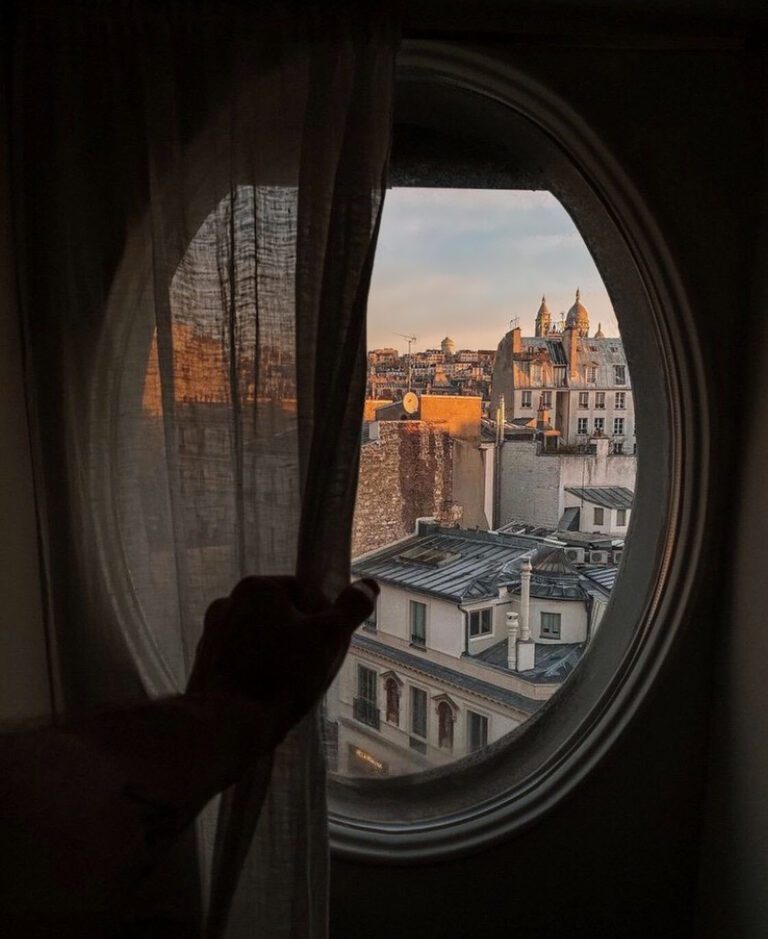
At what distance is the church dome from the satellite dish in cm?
32

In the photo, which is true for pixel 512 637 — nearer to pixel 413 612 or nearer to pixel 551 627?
pixel 551 627

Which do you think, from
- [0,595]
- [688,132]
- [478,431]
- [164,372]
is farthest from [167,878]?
[688,132]

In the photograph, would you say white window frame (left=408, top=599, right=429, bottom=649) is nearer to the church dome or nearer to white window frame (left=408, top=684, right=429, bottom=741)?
white window frame (left=408, top=684, right=429, bottom=741)

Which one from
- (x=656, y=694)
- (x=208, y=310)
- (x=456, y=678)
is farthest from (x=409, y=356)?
(x=656, y=694)

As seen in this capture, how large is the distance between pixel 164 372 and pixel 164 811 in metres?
0.54

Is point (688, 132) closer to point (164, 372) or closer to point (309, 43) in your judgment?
point (309, 43)

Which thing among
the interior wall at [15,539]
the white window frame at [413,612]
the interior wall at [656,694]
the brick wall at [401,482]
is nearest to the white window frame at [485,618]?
the white window frame at [413,612]

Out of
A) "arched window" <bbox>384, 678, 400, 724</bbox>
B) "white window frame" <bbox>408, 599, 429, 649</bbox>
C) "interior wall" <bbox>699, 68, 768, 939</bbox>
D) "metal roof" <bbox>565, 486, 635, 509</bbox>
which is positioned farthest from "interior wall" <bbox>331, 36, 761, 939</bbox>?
"white window frame" <bbox>408, 599, 429, 649</bbox>

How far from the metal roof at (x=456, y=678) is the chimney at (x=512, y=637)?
0.03 metres

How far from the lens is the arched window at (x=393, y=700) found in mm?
1336

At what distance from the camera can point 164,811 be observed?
628 millimetres

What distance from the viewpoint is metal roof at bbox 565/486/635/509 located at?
129 cm

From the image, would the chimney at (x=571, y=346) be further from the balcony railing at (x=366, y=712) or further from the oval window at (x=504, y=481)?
the balcony railing at (x=366, y=712)

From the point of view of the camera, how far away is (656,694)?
3.94 ft
